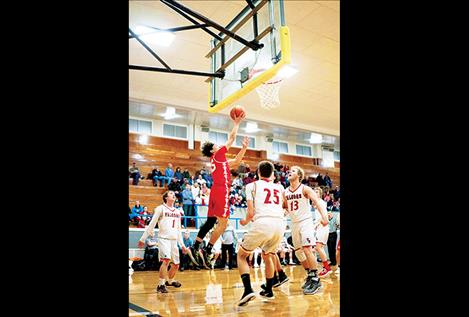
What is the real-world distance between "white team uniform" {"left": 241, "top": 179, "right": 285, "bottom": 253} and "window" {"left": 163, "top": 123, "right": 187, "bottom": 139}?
14.5 m

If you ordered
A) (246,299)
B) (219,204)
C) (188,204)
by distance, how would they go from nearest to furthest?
(246,299), (219,204), (188,204)

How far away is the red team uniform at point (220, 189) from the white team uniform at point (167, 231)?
148cm

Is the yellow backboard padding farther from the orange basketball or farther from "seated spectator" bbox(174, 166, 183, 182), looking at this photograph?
"seated spectator" bbox(174, 166, 183, 182)

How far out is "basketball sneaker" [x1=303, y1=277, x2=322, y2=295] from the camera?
5.78m

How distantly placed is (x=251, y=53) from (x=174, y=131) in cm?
1410

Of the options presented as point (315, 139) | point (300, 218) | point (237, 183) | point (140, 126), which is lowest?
point (300, 218)

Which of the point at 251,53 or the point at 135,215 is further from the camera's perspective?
the point at 135,215

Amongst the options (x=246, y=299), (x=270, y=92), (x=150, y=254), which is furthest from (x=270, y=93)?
(x=150, y=254)

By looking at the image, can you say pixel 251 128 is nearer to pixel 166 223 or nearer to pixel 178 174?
pixel 178 174

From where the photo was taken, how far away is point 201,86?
40.9 ft

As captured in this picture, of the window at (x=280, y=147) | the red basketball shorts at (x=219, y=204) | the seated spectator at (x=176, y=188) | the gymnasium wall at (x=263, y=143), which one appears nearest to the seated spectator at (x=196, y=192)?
the seated spectator at (x=176, y=188)

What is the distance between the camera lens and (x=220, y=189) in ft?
18.5
